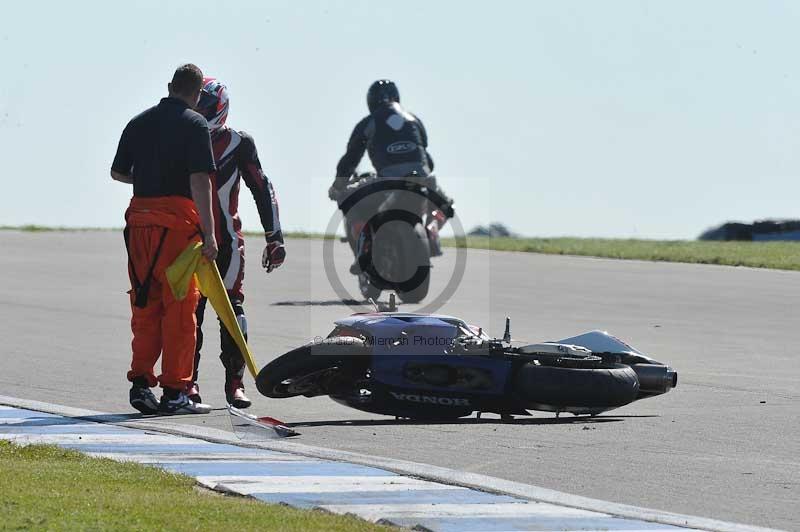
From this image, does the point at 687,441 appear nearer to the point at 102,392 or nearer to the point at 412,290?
the point at 102,392

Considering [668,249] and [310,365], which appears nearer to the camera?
[310,365]

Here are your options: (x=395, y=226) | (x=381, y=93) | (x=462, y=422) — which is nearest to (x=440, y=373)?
(x=462, y=422)

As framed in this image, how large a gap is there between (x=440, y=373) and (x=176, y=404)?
152cm

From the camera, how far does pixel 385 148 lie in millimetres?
17359

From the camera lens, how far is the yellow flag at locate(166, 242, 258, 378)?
931cm

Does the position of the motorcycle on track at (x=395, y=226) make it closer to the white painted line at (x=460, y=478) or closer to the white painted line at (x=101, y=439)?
the white painted line at (x=460, y=478)

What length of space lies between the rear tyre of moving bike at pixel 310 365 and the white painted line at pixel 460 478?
60 cm

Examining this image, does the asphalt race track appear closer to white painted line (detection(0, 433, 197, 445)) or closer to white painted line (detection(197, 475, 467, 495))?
white painted line (detection(197, 475, 467, 495))

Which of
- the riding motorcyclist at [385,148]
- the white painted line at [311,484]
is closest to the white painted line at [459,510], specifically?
the white painted line at [311,484]

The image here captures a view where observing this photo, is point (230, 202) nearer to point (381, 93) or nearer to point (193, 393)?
point (193, 393)

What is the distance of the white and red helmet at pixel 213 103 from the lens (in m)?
10.1

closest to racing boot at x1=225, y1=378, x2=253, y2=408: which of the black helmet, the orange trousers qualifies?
the orange trousers

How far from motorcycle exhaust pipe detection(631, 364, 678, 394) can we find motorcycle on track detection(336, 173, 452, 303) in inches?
291

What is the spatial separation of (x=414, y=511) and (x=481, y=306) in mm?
12015
